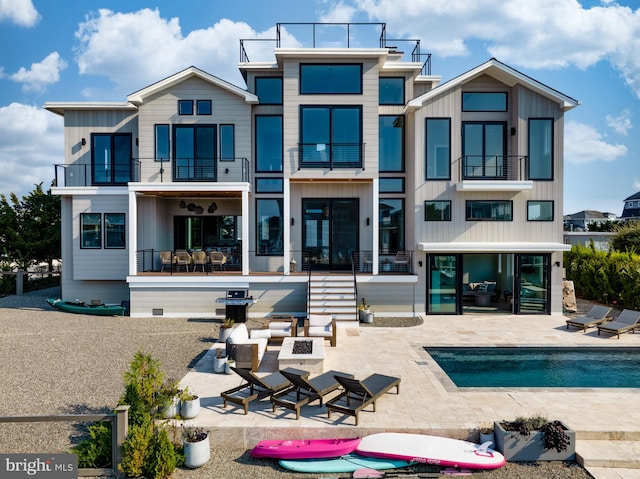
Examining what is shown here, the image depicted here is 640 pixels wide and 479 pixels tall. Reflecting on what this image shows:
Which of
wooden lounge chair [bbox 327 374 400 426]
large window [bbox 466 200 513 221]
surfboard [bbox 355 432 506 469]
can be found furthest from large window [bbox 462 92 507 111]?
surfboard [bbox 355 432 506 469]

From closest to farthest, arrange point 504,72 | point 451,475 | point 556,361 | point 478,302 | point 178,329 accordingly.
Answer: point 451,475, point 556,361, point 178,329, point 504,72, point 478,302

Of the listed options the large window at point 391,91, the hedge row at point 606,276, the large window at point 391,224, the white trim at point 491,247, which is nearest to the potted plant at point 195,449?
the white trim at point 491,247

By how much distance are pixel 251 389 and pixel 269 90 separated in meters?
13.4

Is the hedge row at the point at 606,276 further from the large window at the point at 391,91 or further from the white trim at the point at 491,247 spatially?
the large window at the point at 391,91

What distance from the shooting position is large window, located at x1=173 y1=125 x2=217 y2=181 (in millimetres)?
17500

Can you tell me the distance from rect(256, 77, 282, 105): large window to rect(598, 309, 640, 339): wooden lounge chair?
Result: 48.3 feet

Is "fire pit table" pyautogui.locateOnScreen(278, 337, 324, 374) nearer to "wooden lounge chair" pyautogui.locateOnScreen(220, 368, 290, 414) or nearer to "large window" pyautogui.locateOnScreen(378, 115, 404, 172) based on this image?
"wooden lounge chair" pyautogui.locateOnScreen(220, 368, 290, 414)

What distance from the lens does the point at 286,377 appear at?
314 inches

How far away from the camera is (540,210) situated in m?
16.9

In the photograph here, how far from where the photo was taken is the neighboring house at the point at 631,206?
60481 millimetres

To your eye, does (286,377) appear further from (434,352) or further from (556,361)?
(556,361)

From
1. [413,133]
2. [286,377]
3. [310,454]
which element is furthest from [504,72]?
[310,454]

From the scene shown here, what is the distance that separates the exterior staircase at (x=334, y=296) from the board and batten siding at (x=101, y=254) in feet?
27.0

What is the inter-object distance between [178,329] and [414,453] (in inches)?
405
